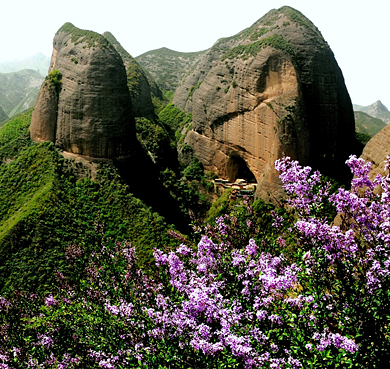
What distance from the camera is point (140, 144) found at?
36.4 m

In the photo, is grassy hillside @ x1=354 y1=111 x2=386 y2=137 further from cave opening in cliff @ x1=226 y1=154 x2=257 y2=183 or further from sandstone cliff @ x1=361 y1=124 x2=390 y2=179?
sandstone cliff @ x1=361 y1=124 x2=390 y2=179

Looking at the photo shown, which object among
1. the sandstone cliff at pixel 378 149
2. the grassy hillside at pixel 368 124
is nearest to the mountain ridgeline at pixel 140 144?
the sandstone cliff at pixel 378 149

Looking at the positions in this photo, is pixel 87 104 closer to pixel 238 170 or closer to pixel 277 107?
pixel 277 107

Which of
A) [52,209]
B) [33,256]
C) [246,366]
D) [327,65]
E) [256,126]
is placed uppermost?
[327,65]

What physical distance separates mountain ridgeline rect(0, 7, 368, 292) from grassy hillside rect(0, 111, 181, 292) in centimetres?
8

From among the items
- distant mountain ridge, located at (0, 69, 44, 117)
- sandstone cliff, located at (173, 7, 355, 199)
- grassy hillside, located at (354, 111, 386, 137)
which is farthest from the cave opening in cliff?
distant mountain ridge, located at (0, 69, 44, 117)

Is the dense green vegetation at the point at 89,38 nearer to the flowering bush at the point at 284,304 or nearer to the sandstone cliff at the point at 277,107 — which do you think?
the sandstone cliff at the point at 277,107

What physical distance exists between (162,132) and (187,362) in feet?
126

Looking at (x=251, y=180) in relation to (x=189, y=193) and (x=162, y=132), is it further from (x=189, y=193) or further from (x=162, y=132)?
(x=162, y=132)

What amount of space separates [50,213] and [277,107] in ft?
66.2

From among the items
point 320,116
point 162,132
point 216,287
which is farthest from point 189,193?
point 216,287

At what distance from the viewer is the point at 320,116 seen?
36.7 metres

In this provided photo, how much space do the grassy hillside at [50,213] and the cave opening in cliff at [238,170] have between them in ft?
43.0

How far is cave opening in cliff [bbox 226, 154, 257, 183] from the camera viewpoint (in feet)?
132
